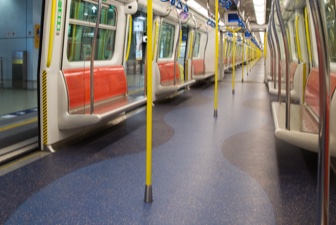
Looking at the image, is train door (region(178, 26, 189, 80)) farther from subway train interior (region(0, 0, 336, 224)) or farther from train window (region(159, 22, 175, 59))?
subway train interior (region(0, 0, 336, 224))

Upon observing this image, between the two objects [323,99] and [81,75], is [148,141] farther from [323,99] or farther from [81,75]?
[81,75]

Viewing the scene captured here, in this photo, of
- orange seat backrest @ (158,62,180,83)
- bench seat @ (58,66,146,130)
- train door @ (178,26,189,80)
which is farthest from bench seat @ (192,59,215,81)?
bench seat @ (58,66,146,130)

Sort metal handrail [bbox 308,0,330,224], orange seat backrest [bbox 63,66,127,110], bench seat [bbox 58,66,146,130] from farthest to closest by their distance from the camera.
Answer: orange seat backrest [bbox 63,66,127,110] < bench seat [bbox 58,66,146,130] < metal handrail [bbox 308,0,330,224]

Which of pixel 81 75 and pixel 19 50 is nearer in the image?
pixel 81 75

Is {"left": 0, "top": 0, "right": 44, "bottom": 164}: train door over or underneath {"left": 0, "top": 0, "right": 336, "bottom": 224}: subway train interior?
over

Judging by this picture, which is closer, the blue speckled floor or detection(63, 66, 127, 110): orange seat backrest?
the blue speckled floor

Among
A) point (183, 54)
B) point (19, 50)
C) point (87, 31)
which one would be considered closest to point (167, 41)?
point (183, 54)

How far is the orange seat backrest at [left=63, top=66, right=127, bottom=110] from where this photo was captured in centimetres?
449

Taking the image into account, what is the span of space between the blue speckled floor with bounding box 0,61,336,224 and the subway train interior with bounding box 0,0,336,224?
13 mm

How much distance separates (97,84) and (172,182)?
2.40m

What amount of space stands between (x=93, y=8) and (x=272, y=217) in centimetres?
388

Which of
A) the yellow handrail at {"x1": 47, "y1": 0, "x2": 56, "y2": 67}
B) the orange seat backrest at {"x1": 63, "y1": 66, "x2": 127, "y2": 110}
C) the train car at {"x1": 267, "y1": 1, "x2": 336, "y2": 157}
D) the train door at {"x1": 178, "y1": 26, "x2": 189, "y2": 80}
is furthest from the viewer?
the train door at {"x1": 178, "y1": 26, "x2": 189, "y2": 80}

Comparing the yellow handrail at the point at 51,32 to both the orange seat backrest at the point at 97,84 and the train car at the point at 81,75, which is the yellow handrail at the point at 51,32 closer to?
the train car at the point at 81,75

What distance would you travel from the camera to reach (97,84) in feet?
16.8
